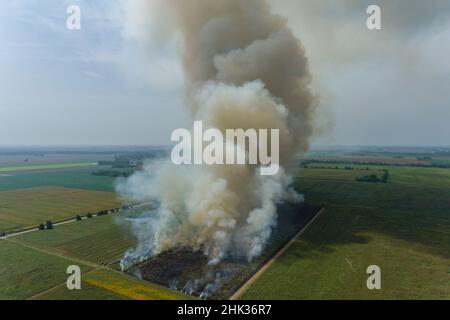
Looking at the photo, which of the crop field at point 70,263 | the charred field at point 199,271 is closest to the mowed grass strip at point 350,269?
the charred field at point 199,271

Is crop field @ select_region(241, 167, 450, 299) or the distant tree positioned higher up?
the distant tree

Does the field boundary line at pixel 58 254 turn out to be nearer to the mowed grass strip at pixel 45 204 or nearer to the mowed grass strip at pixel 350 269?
the mowed grass strip at pixel 45 204

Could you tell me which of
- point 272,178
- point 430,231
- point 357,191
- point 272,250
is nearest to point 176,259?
point 272,250

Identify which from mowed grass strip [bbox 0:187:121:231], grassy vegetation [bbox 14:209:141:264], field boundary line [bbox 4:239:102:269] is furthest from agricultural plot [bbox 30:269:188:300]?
mowed grass strip [bbox 0:187:121:231]

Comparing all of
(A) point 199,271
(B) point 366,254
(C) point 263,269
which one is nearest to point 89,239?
(A) point 199,271

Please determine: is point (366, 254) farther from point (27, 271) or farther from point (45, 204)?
point (45, 204)

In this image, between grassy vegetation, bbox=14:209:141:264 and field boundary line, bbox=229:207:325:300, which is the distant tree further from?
field boundary line, bbox=229:207:325:300
